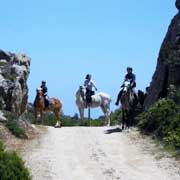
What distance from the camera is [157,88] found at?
27688mm

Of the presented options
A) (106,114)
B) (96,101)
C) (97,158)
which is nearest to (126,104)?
(96,101)

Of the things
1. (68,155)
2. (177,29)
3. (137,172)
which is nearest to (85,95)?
(177,29)

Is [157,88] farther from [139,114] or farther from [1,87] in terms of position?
[1,87]

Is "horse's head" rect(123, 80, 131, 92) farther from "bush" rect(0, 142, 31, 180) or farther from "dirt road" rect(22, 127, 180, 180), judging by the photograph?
"bush" rect(0, 142, 31, 180)

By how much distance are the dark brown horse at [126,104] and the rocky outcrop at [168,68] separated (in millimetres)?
1192

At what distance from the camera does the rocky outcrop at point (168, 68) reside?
86.2ft

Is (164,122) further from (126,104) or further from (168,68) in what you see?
(168,68)

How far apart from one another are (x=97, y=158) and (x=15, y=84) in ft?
35.0

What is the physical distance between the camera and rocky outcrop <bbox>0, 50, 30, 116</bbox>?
1112 inches

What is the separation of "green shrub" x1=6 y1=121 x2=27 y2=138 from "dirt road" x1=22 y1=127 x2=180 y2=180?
24.1 inches

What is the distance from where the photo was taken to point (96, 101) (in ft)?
105

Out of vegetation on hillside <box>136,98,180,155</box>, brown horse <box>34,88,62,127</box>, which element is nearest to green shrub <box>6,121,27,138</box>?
vegetation on hillside <box>136,98,180,155</box>

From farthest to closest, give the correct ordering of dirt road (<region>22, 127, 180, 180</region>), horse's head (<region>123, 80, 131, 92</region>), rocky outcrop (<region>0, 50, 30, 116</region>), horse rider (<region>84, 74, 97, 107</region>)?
horse rider (<region>84, 74, 97, 107</region>), rocky outcrop (<region>0, 50, 30, 116</region>), horse's head (<region>123, 80, 131, 92</region>), dirt road (<region>22, 127, 180, 180</region>)

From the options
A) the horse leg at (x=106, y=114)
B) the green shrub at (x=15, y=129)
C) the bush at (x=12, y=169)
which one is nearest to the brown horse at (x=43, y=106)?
the horse leg at (x=106, y=114)
